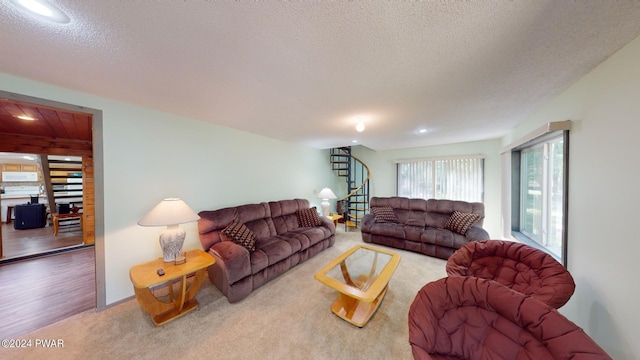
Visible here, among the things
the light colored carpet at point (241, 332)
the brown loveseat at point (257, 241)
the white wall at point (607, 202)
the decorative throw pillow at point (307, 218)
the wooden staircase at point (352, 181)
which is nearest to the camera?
the white wall at point (607, 202)

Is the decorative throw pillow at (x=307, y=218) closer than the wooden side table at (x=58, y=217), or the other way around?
the decorative throw pillow at (x=307, y=218)

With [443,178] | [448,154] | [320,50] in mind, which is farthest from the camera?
[443,178]

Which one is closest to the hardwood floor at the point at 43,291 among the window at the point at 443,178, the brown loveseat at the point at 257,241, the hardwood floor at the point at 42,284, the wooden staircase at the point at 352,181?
the hardwood floor at the point at 42,284

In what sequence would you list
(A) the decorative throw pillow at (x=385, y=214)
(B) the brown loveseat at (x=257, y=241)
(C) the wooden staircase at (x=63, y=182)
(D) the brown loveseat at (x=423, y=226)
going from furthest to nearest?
(C) the wooden staircase at (x=63, y=182), (A) the decorative throw pillow at (x=385, y=214), (D) the brown loveseat at (x=423, y=226), (B) the brown loveseat at (x=257, y=241)

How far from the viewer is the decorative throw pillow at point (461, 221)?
3305 mm

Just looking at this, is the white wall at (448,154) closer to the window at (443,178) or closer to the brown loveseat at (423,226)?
the window at (443,178)

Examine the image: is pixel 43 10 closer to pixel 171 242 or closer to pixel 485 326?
pixel 171 242

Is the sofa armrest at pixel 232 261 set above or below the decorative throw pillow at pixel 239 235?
below

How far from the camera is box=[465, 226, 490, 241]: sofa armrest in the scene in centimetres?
305

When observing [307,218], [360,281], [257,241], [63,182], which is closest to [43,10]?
[257,241]

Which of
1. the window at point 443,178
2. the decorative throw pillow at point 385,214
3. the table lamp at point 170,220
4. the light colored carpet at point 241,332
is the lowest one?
the light colored carpet at point 241,332

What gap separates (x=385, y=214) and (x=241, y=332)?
10.9 ft

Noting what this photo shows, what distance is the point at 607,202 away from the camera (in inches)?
51.9

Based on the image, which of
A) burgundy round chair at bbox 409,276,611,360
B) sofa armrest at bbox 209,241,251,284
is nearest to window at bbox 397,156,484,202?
burgundy round chair at bbox 409,276,611,360
